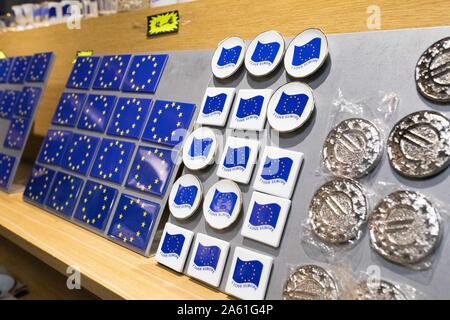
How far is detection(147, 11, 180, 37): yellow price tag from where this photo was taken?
117cm

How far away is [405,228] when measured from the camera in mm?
522

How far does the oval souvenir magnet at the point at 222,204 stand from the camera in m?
0.70

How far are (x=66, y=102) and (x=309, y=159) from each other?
89 cm

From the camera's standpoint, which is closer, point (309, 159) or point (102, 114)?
point (309, 159)

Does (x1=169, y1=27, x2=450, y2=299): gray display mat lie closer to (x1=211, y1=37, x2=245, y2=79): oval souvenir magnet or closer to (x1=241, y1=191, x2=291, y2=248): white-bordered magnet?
(x1=241, y1=191, x2=291, y2=248): white-bordered magnet

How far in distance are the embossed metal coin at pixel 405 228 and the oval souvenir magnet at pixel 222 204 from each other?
242 millimetres

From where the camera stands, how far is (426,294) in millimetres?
497

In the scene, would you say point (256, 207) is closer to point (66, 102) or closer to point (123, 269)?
point (123, 269)

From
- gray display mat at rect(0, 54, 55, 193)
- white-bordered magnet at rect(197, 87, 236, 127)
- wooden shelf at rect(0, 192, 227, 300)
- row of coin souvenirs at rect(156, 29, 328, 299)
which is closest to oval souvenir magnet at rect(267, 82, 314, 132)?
row of coin souvenirs at rect(156, 29, 328, 299)

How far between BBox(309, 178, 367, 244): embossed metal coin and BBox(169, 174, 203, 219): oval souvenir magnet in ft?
0.81

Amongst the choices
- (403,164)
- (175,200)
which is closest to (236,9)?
(175,200)

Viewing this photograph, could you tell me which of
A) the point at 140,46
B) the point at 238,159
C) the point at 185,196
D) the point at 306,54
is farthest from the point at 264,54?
the point at 140,46

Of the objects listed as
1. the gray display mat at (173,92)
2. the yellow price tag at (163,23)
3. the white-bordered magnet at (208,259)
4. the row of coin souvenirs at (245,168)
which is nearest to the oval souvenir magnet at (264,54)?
the row of coin souvenirs at (245,168)

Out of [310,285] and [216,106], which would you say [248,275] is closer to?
[310,285]
